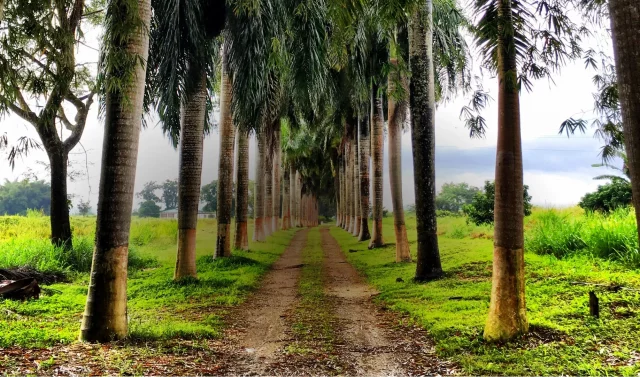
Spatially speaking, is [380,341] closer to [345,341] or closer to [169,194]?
[345,341]

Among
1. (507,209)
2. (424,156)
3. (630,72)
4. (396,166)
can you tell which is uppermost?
(396,166)

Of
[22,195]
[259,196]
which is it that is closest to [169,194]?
[22,195]

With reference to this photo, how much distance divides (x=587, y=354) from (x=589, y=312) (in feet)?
5.23

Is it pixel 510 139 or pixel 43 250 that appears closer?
pixel 510 139

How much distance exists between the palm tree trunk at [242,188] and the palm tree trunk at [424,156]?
9096 millimetres

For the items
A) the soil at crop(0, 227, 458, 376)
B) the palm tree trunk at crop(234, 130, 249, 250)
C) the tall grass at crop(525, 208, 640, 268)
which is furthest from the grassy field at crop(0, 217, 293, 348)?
the tall grass at crop(525, 208, 640, 268)

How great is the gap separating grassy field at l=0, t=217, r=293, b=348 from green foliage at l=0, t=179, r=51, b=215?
1415 inches

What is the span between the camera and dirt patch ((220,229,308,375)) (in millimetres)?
5785

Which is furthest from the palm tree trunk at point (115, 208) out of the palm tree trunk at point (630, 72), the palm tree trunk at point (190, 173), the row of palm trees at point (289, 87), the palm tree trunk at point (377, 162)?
the palm tree trunk at point (377, 162)

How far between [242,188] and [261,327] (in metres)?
11.9

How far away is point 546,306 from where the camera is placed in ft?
24.5

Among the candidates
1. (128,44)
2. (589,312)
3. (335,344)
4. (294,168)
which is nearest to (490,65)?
(589,312)

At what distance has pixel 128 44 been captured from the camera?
668 cm

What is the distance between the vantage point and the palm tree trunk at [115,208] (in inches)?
249
